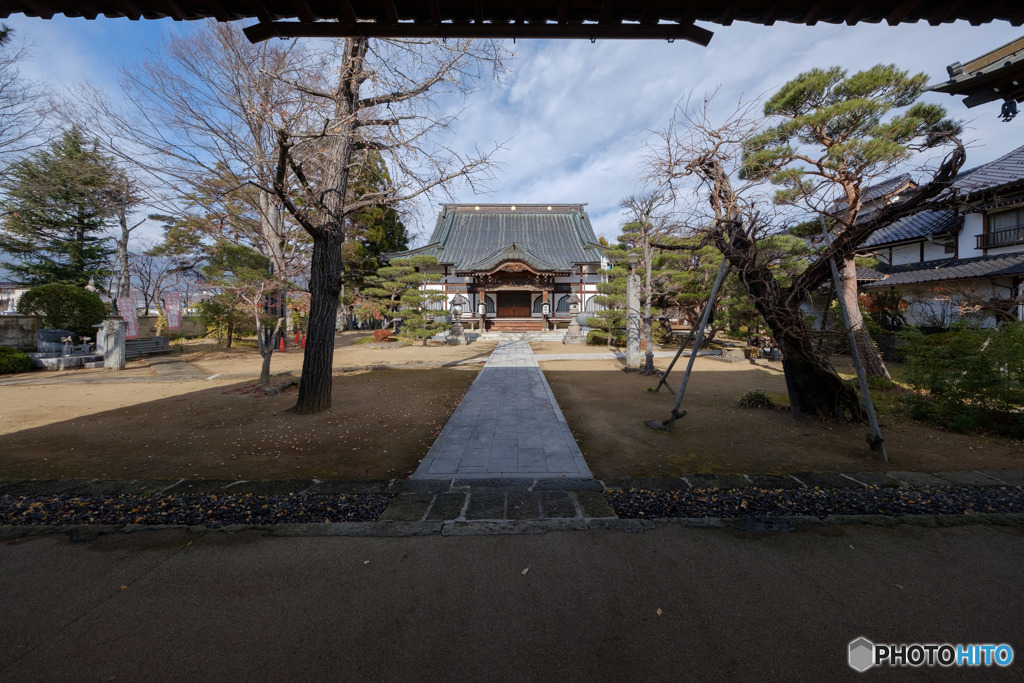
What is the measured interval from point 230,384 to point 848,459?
10950mm

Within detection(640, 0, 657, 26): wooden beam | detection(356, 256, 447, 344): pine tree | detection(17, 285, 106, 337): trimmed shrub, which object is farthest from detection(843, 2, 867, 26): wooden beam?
detection(17, 285, 106, 337): trimmed shrub

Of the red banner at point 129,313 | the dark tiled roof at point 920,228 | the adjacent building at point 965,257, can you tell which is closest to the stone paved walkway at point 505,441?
the adjacent building at point 965,257

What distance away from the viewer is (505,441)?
4840 mm

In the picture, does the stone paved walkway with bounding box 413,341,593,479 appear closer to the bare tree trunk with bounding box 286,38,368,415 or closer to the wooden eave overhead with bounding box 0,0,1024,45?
the bare tree trunk with bounding box 286,38,368,415

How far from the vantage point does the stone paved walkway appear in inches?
154

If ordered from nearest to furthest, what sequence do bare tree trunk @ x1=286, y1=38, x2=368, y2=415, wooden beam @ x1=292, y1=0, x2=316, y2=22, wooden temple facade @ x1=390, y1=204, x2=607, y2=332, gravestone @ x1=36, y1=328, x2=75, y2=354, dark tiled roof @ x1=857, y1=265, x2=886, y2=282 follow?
wooden beam @ x1=292, y1=0, x2=316, y2=22 → bare tree trunk @ x1=286, y1=38, x2=368, y2=415 → gravestone @ x1=36, y1=328, x2=75, y2=354 → dark tiled roof @ x1=857, y1=265, x2=886, y2=282 → wooden temple facade @ x1=390, y1=204, x2=607, y2=332

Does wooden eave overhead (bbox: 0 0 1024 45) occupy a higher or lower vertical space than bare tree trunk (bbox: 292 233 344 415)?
higher

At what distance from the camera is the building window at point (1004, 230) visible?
11.4m

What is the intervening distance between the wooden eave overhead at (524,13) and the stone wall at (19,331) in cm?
1586

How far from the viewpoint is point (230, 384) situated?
29.5ft

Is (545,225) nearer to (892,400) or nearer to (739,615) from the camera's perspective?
(892,400)

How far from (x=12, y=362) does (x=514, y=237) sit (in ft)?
79.1

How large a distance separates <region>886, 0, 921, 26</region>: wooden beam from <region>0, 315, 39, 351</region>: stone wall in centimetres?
Result: 2054

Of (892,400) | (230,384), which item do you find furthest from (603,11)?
(230,384)
